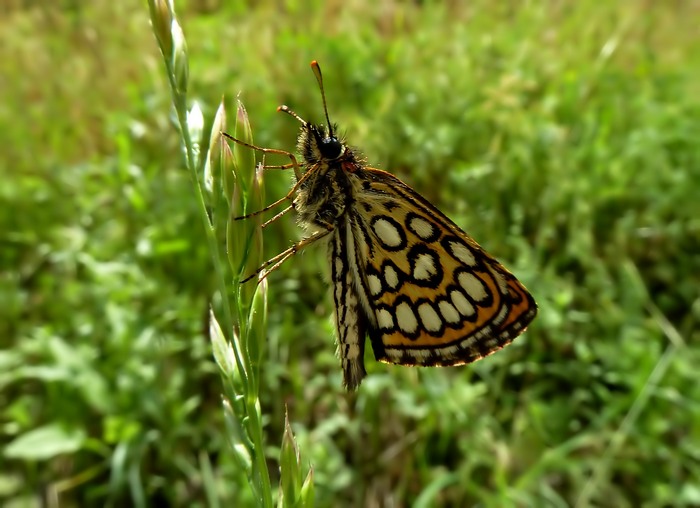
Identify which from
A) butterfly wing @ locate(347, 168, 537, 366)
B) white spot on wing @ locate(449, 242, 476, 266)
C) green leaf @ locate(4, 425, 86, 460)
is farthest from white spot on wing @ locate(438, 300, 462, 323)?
green leaf @ locate(4, 425, 86, 460)

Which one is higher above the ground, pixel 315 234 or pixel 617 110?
pixel 617 110

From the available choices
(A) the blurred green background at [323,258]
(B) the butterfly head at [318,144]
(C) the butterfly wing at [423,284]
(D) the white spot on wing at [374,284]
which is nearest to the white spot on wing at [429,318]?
(C) the butterfly wing at [423,284]

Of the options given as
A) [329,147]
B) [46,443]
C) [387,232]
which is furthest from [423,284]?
[46,443]

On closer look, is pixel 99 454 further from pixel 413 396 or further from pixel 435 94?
pixel 435 94

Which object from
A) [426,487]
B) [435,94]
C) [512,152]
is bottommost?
[426,487]

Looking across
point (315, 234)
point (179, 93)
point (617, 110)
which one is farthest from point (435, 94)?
point (179, 93)

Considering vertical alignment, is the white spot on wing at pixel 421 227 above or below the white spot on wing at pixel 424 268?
above

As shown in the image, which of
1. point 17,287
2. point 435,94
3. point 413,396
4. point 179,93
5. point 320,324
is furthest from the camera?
point 435,94

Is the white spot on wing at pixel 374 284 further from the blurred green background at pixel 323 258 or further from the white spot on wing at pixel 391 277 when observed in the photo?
the blurred green background at pixel 323 258
